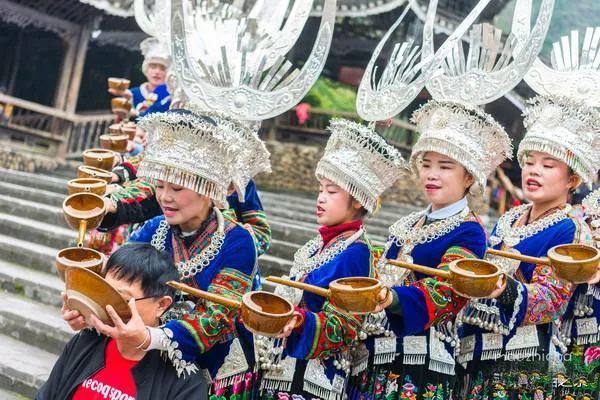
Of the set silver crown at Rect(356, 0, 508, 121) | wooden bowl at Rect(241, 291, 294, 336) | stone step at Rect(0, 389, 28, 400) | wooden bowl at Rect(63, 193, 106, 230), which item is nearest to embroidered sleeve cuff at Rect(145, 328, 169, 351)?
wooden bowl at Rect(241, 291, 294, 336)

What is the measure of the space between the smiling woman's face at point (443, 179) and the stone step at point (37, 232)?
15.5ft

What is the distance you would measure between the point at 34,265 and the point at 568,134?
4.96 metres

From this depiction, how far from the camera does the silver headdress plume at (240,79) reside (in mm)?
3625

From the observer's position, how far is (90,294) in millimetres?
2531

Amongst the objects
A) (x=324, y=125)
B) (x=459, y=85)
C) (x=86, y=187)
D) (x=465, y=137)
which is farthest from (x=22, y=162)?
(x=465, y=137)

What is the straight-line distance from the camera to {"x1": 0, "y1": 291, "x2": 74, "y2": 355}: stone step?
223 inches

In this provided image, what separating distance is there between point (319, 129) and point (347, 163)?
12416mm

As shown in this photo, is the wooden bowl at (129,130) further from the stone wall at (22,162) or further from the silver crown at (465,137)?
the stone wall at (22,162)

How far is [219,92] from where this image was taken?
365 centimetres

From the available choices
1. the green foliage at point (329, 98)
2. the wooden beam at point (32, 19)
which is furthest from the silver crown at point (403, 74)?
the green foliage at point (329, 98)

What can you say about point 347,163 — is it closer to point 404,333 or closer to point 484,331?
point 404,333

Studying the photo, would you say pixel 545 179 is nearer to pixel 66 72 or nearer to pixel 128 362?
pixel 128 362

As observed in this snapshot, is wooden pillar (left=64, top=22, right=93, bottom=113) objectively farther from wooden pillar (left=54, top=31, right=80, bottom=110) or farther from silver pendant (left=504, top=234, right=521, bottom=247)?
silver pendant (left=504, top=234, right=521, bottom=247)

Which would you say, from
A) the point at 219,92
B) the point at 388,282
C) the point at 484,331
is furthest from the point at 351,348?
the point at 219,92
